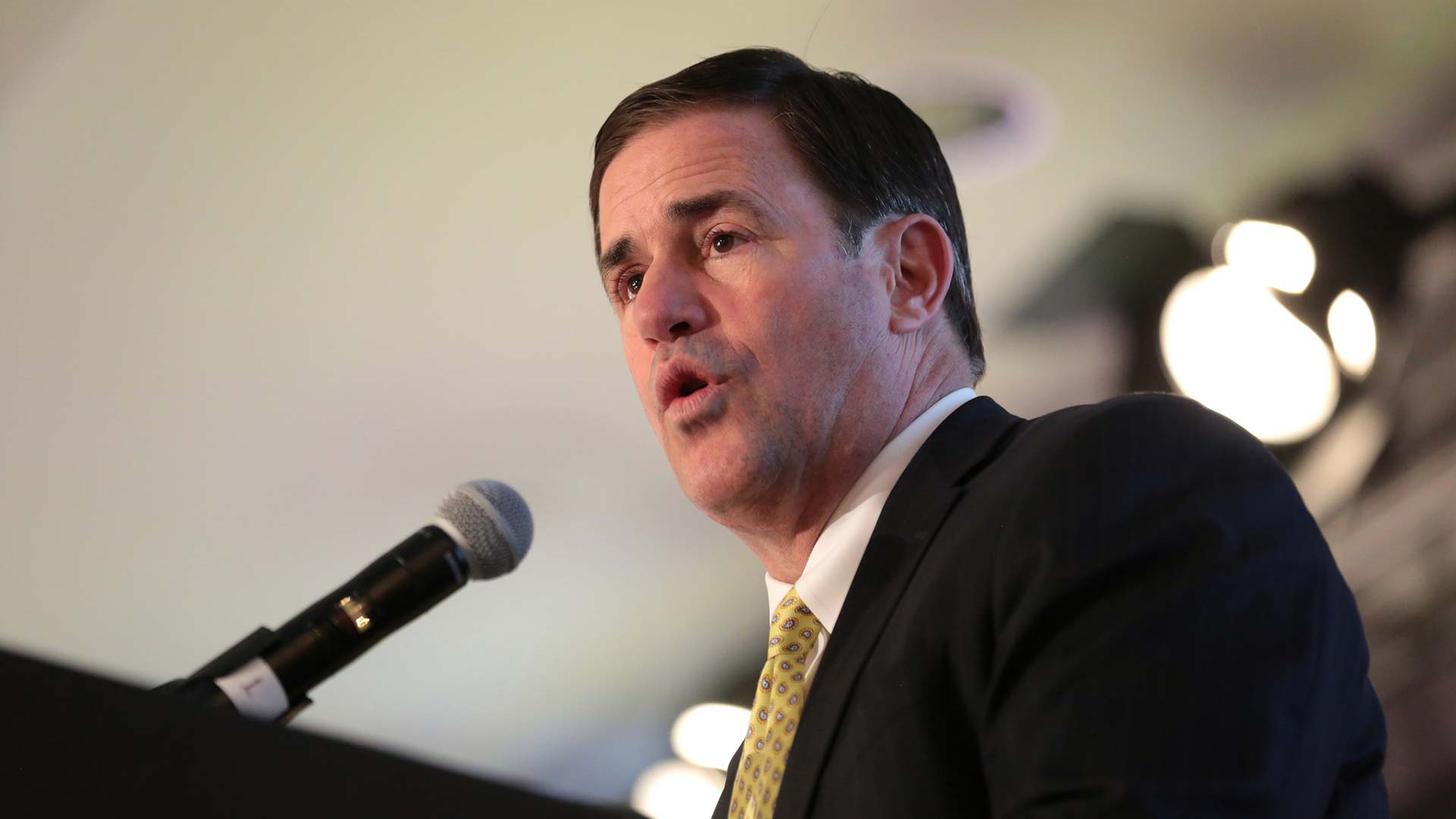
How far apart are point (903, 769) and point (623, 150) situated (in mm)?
1081

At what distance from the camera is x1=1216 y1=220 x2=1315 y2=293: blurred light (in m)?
2.89

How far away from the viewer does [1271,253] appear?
2955 mm

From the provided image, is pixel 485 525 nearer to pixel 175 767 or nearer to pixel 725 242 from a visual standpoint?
pixel 725 242

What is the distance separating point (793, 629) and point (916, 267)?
2.05 ft

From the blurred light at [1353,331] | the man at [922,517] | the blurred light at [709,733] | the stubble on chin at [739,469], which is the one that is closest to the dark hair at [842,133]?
the man at [922,517]

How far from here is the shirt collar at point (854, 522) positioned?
1352 millimetres

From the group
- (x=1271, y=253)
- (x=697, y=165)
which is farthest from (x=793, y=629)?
(x=1271, y=253)

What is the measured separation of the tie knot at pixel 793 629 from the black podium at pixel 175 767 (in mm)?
901

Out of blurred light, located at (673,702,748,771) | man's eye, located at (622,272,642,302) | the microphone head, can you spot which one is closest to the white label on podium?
the microphone head

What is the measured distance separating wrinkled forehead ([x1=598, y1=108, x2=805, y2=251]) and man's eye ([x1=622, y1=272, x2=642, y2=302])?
0.21 feet

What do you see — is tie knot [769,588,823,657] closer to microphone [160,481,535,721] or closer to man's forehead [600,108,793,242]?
microphone [160,481,535,721]

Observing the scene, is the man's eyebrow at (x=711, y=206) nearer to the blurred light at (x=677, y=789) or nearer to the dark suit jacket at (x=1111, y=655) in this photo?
the dark suit jacket at (x=1111, y=655)

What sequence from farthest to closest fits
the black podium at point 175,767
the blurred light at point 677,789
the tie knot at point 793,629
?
the blurred light at point 677,789, the tie knot at point 793,629, the black podium at point 175,767

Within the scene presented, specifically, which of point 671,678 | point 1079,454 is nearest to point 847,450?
point 1079,454
